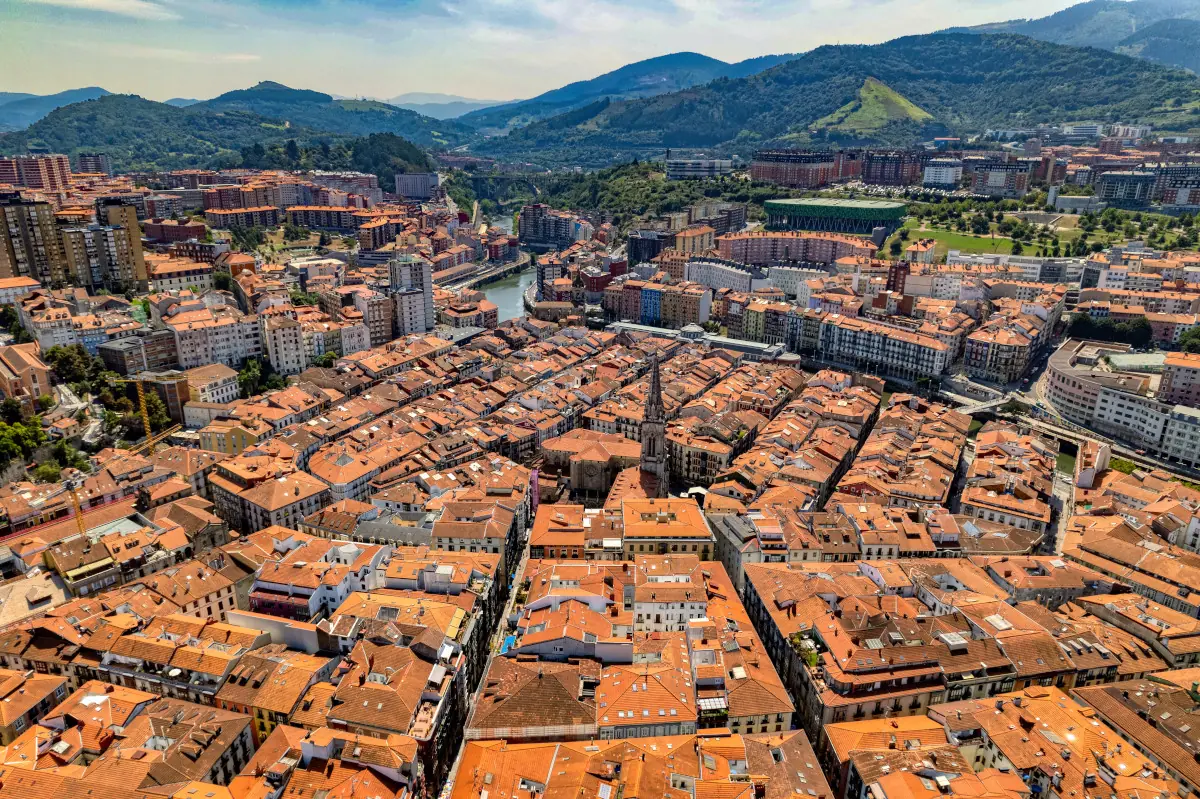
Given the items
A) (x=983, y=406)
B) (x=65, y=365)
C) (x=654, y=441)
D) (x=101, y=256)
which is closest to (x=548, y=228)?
(x=101, y=256)

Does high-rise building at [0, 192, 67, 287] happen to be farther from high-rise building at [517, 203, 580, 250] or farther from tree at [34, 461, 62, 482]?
high-rise building at [517, 203, 580, 250]

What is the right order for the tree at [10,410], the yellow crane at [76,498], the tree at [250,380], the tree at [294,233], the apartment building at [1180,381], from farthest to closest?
1. the tree at [294,233]
2. the tree at [250,380]
3. the apartment building at [1180,381]
4. the tree at [10,410]
5. the yellow crane at [76,498]

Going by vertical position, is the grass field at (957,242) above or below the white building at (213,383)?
above

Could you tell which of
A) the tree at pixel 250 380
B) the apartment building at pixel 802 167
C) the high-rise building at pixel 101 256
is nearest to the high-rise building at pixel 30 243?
the high-rise building at pixel 101 256

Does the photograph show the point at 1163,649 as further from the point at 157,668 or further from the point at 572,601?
the point at 157,668

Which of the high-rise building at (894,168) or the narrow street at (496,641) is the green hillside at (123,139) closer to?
the high-rise building at (894,168)

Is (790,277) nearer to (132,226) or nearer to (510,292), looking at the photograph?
(510,292)
